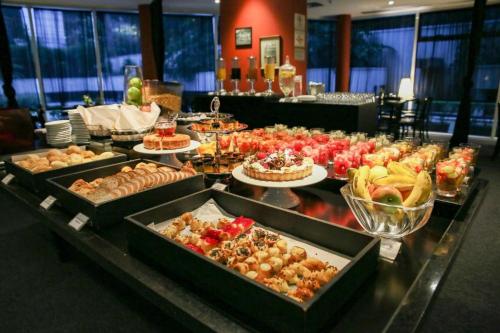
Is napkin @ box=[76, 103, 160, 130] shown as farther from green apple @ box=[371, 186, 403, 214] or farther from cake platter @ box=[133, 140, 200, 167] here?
green apple @ box=[371, 186, 403, 214]

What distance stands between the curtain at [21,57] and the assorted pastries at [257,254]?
7.02 m

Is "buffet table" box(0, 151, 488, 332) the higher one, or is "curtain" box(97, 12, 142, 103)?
"curtain" box(97, 12, 142, 103)

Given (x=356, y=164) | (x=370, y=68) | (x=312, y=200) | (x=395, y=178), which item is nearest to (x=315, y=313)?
(x=395, y=178)

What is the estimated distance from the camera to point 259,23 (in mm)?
4969

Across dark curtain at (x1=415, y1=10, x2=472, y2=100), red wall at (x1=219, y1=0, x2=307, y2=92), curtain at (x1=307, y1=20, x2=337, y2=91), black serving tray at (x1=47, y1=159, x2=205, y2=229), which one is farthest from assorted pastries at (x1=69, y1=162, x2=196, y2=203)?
curtain at (x1=307, y1=20, x2=337, y2=91)

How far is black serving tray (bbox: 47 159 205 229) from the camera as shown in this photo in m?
1.16

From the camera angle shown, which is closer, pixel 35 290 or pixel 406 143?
pixel 406 143

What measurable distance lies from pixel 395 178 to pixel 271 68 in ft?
9.04

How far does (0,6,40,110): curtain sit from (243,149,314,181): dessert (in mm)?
6886

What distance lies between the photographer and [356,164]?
4.87 feet

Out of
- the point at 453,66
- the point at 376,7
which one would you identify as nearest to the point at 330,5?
the point at 376,7

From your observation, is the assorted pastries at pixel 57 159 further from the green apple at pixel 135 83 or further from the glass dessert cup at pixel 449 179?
the glass dessert cup at pixel 449 179

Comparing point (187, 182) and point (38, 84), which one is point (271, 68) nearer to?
point (187, 182)

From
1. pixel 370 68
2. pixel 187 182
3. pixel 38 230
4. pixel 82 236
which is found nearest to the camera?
pixel 82 236
